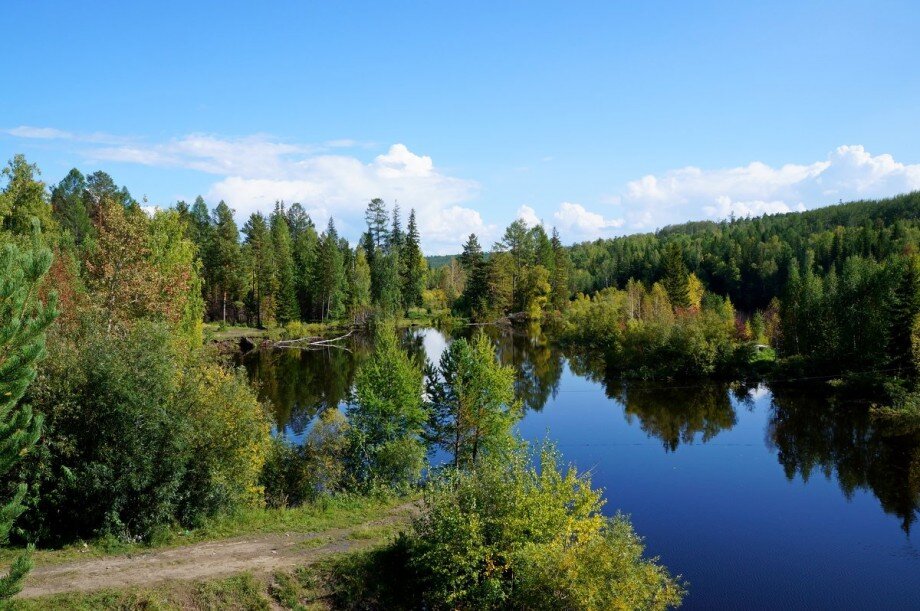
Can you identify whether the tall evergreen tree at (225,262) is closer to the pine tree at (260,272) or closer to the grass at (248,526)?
the pine tree at (260,272)

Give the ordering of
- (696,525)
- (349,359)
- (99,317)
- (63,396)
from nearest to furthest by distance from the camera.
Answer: (63,396) < (99,317) < (696,525) < (349,359)

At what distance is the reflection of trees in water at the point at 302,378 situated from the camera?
39281 mm

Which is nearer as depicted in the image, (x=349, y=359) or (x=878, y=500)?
(x=878, y=500)

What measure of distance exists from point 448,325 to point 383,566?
7098 centimetres

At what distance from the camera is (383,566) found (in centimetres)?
1684

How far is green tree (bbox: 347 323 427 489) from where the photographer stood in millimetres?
24938

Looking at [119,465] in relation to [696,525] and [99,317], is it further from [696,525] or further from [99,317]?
[696,525]

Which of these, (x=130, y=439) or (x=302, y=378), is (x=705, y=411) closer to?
(x=302, y=378)

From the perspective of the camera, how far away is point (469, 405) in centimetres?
2817

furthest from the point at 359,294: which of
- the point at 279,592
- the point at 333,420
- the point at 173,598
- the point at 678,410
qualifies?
the point at 173,598

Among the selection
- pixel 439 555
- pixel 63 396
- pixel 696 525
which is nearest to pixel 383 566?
pixel 439 555

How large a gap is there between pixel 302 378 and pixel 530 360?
23.7m

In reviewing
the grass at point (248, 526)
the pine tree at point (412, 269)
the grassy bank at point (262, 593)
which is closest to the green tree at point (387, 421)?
the grass at point (248, 526)

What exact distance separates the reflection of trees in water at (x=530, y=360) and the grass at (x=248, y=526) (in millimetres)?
15258
